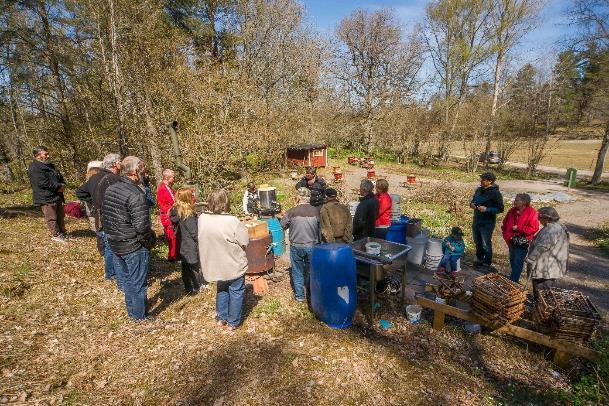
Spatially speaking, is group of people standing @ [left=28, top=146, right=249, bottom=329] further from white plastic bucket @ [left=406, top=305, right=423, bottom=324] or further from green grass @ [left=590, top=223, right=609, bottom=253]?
green grass @ [left=590, top=223, right=609, bottom=253]

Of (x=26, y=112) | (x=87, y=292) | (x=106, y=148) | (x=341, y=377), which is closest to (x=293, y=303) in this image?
(x=341, y=377)

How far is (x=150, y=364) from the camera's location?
3.88m

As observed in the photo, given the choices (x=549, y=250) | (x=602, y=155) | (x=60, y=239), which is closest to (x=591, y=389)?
(x=549, y=250)

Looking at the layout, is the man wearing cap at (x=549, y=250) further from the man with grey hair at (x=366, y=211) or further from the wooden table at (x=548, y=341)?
the man with grey hair at (x=366, y=211)

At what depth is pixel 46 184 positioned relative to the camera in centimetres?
633

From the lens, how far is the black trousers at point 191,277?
5462 mm

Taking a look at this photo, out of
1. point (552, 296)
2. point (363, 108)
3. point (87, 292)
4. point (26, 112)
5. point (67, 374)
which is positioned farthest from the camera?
point (363, 108)

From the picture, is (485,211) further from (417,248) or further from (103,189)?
(103,189)

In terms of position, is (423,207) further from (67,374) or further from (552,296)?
(67,374)

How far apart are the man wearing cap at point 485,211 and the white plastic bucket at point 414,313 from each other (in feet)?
9.32

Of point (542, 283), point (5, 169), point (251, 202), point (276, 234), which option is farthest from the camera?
point (5, 169)

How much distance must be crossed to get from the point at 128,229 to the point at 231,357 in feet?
6.90

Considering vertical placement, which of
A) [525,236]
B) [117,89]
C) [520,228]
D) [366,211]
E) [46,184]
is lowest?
[525,236]

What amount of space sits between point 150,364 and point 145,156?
8754 mm
